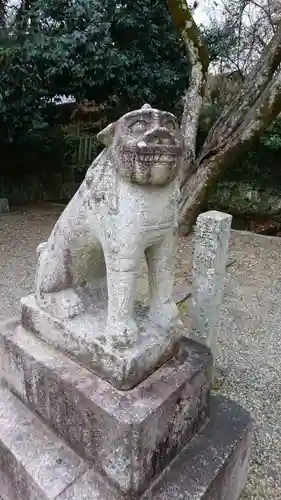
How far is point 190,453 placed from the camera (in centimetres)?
160

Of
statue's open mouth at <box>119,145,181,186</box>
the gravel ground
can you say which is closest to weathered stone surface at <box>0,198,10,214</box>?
the gravel ground

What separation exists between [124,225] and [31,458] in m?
1.07

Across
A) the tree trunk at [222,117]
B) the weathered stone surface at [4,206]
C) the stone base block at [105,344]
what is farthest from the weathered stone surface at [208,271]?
the weathered stone surface at [4,206]

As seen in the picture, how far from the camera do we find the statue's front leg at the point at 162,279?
149 centimetres

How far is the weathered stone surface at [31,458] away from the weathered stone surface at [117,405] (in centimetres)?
5

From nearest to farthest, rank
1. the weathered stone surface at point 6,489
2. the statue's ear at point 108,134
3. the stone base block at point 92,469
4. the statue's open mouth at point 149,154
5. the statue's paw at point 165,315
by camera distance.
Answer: the statue's open mouth at point 149,154
the statue's ear at point 108,134
the stone base block at point 92,469
the statue's paw at point 165,315
the weathered stone surface at point 6,489

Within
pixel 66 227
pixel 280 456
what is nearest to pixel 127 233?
pixel 66 227

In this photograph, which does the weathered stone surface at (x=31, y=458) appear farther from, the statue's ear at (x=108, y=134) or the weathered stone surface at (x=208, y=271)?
the statue's ear at (x=108, y=134)

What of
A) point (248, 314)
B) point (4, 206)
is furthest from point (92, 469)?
point (4, 206)

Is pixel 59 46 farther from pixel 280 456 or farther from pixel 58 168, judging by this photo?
pixel 280 456

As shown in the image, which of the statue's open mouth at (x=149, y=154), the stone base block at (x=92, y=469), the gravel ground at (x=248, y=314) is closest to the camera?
the statue's open mouth at (x=149, y=154)

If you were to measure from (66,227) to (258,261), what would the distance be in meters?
3.99

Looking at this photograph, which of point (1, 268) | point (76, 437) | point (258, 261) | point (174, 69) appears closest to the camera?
point (76, 437)

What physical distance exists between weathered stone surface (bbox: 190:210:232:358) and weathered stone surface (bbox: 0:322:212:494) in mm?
639
